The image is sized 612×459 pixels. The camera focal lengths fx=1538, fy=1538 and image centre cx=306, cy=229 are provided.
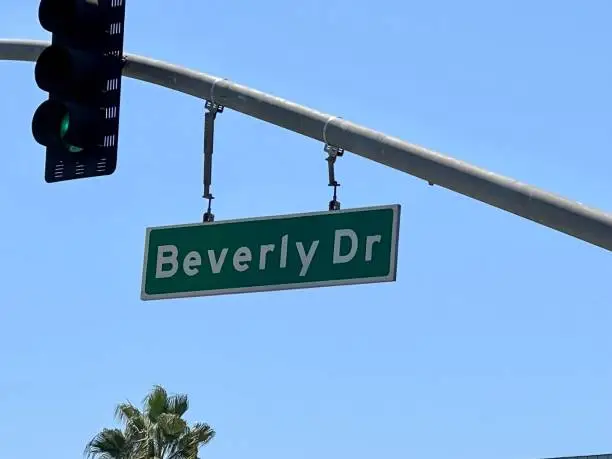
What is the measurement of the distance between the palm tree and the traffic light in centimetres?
2623

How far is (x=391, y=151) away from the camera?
9.96 metres

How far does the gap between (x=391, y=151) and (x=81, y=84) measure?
2.57m

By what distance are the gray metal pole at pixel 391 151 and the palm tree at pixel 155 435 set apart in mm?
26107

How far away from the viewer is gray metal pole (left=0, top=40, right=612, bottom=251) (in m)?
9.05

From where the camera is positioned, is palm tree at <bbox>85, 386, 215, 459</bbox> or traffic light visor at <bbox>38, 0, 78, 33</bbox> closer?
traffic light visor at <bbox>38, 0, 78, 33</bbox>

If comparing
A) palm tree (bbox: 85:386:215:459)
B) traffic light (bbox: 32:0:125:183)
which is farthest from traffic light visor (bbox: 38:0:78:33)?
palm tree (bbox: 85:386:215:459)

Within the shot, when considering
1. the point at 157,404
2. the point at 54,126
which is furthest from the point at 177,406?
the point at 54,126

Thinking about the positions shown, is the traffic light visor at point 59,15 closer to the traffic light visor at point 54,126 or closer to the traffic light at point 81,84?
the traffic light at point 81,84

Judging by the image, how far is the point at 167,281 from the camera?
11367 millimetres

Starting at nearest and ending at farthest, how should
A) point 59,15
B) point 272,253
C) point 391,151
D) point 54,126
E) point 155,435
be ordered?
1. point 391,151
2. point 272,253
3. point 59,15
4. point 54,126
5. point 155,435

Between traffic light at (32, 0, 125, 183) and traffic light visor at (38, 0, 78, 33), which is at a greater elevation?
traffic light visor at (38, 0, 78, 33)

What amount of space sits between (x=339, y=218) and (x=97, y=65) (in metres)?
2.17

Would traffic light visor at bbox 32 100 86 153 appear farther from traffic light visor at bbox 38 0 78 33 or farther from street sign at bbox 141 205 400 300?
street sign at bbox 141 205 400 300

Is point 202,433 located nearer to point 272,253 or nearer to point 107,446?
point 107,446
